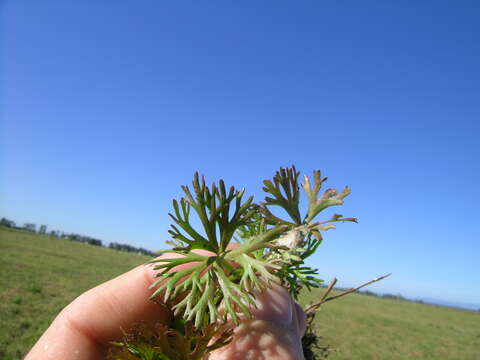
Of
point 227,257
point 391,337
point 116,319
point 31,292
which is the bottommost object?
point 391,337

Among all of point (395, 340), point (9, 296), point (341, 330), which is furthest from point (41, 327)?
point (395, 340)

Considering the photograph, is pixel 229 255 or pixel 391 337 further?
pixel 391 337

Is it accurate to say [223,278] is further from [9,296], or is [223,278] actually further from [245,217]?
[9,296]

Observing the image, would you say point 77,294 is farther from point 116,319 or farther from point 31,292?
point 116,319

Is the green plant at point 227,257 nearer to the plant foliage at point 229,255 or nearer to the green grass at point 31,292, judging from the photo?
the plant foliage at point 229,255

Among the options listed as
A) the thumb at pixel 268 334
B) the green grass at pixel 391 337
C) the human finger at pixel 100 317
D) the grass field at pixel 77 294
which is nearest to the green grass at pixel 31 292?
the grass field at pixel 77 294

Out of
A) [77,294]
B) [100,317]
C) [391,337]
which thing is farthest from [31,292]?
[391,337]

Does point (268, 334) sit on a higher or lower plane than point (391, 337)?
higher
